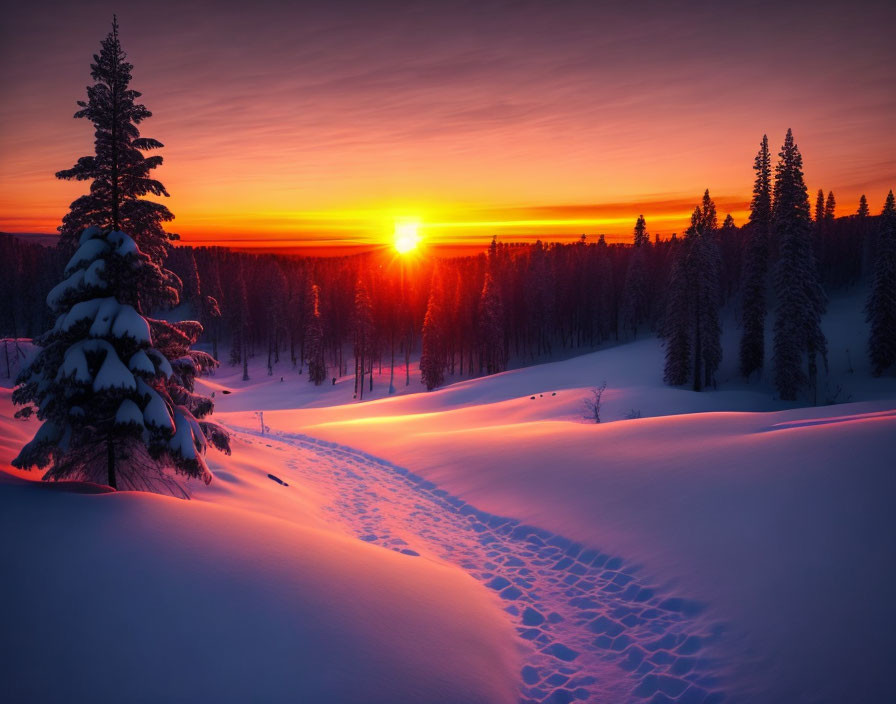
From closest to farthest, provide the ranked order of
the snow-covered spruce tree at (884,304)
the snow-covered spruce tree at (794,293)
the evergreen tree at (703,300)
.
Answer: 1. the snow-covered spruce tree at (794,293)
2. the evergreen tree at (703,300)
3. the snow-covered spruce tree at (884,304)

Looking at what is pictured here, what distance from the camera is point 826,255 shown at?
68875mm

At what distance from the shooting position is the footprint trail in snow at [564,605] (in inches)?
226

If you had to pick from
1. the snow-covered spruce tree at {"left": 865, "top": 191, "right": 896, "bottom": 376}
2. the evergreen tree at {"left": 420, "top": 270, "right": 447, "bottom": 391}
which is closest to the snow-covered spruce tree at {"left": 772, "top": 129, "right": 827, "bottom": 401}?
the snow-covered spruce tree at {"left": 865, "top": 191, "right": 896, "bottom": 376}

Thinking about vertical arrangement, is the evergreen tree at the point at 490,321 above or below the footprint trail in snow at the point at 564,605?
above

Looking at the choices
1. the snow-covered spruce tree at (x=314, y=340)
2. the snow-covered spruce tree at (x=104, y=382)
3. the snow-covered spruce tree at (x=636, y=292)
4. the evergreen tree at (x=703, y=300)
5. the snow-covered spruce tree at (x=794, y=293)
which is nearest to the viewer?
the snow-covered spruce tree at (x=104, y=382)

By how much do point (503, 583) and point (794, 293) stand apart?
3333 cm

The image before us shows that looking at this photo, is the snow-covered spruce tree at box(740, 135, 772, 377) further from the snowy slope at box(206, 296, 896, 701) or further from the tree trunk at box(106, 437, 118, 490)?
the tree trunk at box(106, 437, 118, 490)

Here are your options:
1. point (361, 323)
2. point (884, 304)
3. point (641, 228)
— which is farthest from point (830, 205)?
point (361, 323)

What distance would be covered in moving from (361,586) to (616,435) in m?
10.3

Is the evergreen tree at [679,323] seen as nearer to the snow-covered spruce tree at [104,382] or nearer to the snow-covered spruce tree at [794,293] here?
the snow-covered spruce tree at [794,293]

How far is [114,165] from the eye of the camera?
837 cm

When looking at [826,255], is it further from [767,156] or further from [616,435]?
[616,435]

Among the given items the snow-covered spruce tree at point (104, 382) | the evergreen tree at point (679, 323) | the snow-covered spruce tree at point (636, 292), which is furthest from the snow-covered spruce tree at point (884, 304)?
the snow-covered spruce tree at point (104, 382)

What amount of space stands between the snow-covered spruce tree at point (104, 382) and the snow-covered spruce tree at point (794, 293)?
35.9m
